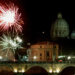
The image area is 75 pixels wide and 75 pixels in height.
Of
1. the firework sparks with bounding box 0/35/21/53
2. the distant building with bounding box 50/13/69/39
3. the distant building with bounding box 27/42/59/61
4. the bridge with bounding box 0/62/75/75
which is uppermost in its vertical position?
the distant building with bounding box 50/13/69/39

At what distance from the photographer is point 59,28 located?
248 ft

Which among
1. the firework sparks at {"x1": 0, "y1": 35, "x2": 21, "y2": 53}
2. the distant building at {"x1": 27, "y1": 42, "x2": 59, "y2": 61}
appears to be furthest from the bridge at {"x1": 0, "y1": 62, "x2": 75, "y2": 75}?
the distant building at {"x1": 27, "y1": 42, "x2": 59, "y2": 61}

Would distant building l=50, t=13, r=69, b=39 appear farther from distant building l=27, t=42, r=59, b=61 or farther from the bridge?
the bridge

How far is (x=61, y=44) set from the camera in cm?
6694

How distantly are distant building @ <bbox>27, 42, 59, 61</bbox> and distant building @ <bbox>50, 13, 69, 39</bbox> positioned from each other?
17.1 metres

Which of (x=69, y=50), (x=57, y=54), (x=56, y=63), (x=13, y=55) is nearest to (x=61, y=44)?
(x=69, y=50)

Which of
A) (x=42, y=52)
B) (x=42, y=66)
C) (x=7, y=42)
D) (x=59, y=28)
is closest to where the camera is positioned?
(x=42, y=66)

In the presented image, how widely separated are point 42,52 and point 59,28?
20.9 meters

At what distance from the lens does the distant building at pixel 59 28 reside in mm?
74500

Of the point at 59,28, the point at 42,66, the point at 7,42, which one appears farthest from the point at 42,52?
the point at 59,28

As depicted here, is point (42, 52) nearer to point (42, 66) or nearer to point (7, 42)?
point (7, 42)

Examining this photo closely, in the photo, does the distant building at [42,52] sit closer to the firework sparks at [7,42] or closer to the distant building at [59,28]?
the firework sparks at [7,42]

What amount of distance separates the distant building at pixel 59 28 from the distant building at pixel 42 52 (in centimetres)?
1710

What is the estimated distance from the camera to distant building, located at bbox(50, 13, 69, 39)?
244 feet
